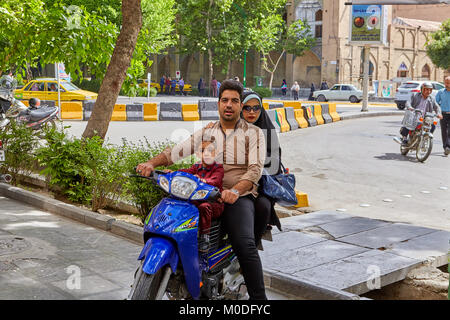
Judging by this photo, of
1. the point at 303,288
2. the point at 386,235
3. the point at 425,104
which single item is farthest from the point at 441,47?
the point at 303,288

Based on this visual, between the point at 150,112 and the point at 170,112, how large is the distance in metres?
0.90

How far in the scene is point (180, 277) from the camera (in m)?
3.86

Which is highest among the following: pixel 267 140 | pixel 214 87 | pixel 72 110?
pixel 214 87

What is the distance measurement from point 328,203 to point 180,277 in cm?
574

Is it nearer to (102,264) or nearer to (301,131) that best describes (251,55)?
(301,131)

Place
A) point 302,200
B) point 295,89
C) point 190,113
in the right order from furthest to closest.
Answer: point 295,89, point 190,113, point 302,200

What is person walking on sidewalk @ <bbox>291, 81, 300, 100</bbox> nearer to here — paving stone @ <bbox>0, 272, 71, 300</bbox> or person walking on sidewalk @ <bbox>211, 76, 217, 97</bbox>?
person walking on sidewalk @ <bbox>211, 76, 217, 97</bbox>

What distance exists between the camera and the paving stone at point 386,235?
6570mm

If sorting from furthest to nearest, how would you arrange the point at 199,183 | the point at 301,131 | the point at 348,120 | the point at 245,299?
1. the point at 348,120
2. the point at 301,131
3. the point at 245,299
4. the point at 199,183

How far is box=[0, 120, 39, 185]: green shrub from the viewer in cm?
995

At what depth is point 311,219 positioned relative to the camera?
7.75 meters

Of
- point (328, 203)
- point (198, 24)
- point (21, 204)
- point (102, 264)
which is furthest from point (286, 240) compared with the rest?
point (198, 24)

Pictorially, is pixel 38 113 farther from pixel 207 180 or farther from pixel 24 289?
pixel 207 180

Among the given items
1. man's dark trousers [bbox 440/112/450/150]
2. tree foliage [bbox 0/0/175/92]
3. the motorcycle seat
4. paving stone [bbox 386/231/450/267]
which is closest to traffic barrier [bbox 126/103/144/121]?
the motorcycle seat
